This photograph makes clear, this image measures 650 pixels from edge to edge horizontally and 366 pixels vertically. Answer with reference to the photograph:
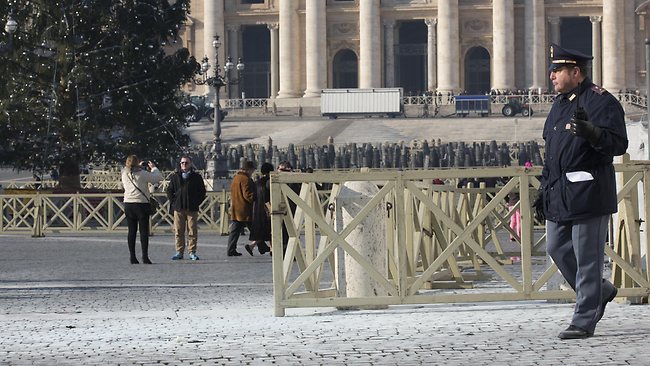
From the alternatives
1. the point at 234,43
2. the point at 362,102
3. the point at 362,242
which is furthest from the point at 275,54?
the point at 362,242

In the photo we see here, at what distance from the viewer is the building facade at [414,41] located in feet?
333

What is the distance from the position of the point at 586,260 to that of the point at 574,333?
60cm

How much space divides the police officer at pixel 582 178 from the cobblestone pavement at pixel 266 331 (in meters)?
0.36

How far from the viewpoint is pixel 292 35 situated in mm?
105875

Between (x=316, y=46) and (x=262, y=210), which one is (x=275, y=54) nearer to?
(x=316, y=46)

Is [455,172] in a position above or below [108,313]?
above

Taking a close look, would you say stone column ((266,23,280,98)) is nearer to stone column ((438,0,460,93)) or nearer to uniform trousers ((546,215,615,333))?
stone column ((438,0,460,93))

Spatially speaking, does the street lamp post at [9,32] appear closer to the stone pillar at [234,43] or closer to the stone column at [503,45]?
the stone pillar at [234,43]

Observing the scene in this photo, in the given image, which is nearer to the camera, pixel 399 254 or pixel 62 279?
pixel 399 254

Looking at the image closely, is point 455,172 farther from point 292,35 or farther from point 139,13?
point 292,35

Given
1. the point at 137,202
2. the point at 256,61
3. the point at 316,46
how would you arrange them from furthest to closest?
the point at 256,61, the point at 316,46, the point at 137,202

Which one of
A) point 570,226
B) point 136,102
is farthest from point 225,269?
point 136,102

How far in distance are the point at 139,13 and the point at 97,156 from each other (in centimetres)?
344

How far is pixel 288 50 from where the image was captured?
105875mm
